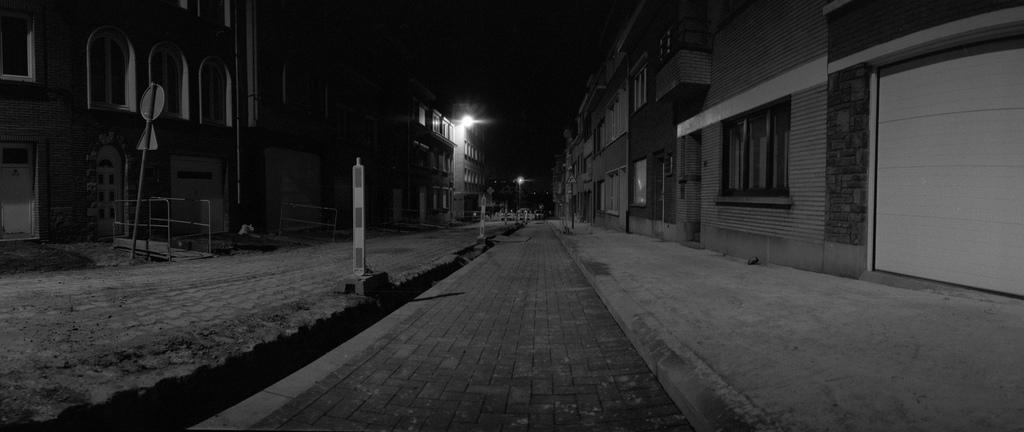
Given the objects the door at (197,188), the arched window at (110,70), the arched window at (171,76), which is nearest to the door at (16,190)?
the arched window at (110,70)

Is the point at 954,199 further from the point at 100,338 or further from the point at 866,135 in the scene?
the point at 100,338

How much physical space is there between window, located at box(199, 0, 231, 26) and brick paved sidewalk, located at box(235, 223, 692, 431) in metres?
15.5

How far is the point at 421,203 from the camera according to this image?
1487 inches

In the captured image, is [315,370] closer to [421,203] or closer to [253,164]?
[253,164]

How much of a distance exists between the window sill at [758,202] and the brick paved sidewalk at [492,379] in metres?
4.53

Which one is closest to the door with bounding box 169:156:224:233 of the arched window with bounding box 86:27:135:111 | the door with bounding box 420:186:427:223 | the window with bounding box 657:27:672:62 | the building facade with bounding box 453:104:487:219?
the arched window with bounding box 86:27:135:111

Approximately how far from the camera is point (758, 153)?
10234 mm

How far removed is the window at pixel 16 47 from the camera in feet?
40.0

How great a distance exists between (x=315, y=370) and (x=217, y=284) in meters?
4.24

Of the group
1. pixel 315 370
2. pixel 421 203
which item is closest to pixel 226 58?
pixel 315 370

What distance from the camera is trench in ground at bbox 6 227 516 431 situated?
271 cm

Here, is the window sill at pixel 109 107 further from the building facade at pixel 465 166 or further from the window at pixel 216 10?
the building facade at pixel 465 166

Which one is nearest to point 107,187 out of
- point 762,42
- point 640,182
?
point 762,42

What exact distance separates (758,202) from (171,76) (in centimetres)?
1631
